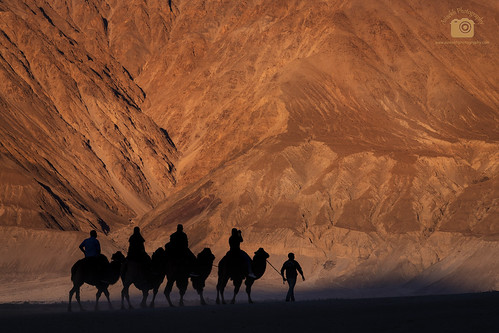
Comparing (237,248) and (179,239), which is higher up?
(179,239)

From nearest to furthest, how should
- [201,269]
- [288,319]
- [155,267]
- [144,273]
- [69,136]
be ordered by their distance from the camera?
[288,319], [144,273], [155,267], [201,269], [69,136]

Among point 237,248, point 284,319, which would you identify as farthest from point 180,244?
point 284,319

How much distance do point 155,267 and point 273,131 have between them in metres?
76.0

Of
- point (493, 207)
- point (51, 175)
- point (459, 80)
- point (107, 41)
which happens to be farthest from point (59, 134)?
point (493, 207)

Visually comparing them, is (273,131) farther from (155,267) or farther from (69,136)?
(155,267)

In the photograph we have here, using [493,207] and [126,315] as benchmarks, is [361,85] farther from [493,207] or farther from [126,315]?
[126,315]

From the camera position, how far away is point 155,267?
2934cm

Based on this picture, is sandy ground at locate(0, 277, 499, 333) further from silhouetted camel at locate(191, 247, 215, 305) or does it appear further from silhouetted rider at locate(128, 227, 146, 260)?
silhouetted camel at locate(191, 247, 215, 305)

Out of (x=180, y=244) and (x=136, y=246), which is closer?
(x=136, y=246)

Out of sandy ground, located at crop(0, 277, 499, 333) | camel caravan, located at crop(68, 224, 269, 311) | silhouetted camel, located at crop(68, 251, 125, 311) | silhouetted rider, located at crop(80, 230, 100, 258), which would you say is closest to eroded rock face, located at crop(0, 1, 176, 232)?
camel caravan, located at crop(68, 224, 269, 311)

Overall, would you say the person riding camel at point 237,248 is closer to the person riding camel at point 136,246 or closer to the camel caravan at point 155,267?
the camel caravan at point 155,267

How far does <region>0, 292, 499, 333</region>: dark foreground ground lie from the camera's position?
19.6 metres

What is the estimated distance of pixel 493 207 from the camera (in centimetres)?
8269

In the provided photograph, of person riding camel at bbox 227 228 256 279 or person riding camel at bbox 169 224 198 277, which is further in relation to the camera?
person riding camel at bbox 227 228 256 279
